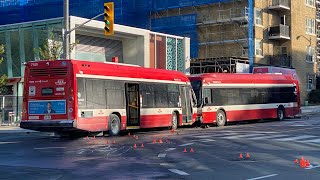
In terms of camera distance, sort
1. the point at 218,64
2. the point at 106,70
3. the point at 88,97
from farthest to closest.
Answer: the point at 218,64
the point at 106,70
the point at 88,97

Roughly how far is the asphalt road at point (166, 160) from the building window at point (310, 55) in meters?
45.1

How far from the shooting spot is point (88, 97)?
21.1 m

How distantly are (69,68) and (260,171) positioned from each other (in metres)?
11.4

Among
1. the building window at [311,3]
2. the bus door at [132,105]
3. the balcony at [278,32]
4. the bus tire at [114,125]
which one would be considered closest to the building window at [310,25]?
the building window at [311,3]

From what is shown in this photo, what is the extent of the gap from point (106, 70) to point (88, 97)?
1918 millimetres

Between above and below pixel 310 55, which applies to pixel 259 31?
above

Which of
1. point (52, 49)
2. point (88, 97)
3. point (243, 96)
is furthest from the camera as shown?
point (243, 96)

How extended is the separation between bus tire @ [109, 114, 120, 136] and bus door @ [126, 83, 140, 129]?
39.5 inches

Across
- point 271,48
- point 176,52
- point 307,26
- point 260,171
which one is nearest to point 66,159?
point 260,171

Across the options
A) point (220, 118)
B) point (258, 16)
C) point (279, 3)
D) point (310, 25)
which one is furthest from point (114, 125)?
point (310, 25)

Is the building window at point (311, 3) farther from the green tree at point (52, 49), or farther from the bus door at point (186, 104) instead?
the green tree at point (52, 49)

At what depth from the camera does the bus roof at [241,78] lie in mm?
30991

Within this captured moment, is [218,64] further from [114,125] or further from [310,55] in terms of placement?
[114,125]

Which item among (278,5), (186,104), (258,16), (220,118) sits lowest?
(220,118)
